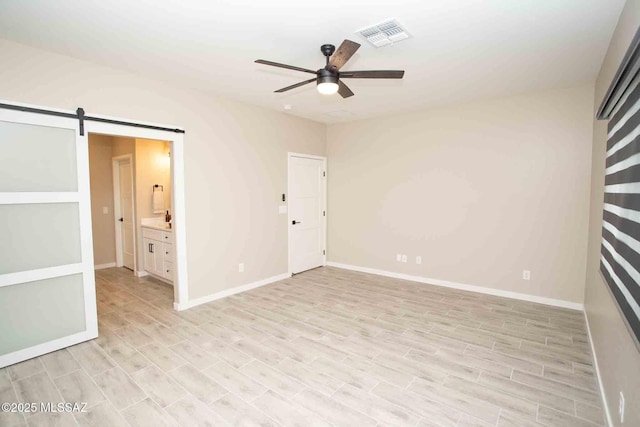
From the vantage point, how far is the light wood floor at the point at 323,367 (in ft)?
6.91

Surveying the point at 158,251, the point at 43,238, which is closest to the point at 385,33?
the point at 43,238

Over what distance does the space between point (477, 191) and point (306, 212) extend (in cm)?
284

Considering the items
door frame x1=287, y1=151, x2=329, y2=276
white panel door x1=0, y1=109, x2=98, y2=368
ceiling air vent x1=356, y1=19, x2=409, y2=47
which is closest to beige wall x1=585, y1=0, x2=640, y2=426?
ceiling air vent x1=356, y1=19, x2=409, y2=47

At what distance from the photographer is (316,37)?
8.47ft

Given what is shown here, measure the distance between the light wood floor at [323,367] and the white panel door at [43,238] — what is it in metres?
0.25

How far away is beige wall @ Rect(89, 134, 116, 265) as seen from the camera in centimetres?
582

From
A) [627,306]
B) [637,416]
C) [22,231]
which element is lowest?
[637,416]

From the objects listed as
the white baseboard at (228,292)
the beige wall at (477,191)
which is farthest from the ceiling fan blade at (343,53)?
the white baseboard at (228,292)

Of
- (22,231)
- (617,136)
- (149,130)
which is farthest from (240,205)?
(617,136)

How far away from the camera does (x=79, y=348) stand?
2.97m

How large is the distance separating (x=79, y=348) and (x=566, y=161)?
18.9 ft

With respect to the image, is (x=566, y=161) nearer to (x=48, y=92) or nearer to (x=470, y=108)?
(x=470, y=108)

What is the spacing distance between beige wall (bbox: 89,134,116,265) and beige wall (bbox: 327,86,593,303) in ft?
14.5

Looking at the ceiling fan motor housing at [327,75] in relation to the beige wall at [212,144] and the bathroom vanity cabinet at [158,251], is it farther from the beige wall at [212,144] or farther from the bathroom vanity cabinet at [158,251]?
the bathroom vanity cabinet at [158,251]
